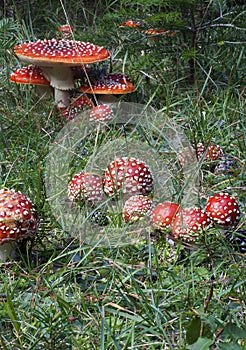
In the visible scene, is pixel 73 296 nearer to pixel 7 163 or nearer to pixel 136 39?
pixel 7 163

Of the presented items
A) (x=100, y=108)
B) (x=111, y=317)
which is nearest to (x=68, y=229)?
(x=111, y=317)

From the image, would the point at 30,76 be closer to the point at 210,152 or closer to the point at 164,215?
the point at 210,152

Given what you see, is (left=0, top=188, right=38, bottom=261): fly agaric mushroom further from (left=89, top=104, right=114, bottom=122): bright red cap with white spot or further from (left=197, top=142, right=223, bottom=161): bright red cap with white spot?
(left=89, top=104, right=114, bottom=122): bright red cap with white spot

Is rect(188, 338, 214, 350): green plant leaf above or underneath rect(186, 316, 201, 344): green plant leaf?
above

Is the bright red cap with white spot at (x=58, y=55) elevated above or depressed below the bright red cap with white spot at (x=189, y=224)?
above

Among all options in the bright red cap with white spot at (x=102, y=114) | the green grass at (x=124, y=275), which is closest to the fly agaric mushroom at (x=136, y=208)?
the green grass at (x=124, y=275)

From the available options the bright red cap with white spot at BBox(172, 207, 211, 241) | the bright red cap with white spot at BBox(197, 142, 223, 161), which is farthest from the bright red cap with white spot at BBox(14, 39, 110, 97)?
the bright red cap with white spot at BBox(172, 207, 211, 241)

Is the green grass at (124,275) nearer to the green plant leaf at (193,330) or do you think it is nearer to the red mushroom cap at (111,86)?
the green plant leaf at (193,330)

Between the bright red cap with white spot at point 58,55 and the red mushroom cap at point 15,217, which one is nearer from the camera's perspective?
the red mushroom cap at point 15,217
